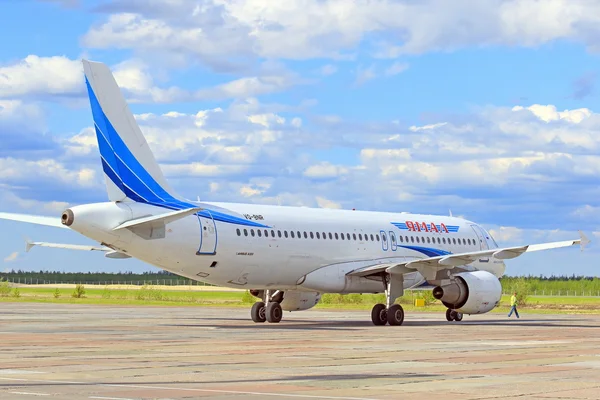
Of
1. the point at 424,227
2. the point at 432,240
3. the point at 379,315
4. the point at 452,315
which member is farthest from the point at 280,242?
the point at 452,315

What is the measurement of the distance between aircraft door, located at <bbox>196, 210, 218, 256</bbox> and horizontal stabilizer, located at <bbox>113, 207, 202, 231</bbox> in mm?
1449

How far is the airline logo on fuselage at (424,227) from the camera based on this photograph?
4128 cm

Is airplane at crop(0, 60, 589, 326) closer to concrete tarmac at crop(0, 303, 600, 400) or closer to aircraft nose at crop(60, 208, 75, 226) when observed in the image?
aircraft nose at crop(60, 208, 75, 226)

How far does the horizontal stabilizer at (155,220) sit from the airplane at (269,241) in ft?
0.13

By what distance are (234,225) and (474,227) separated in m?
16.0

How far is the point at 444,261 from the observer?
37125 mm

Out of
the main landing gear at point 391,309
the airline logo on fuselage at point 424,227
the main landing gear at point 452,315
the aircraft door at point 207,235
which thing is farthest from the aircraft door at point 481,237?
the aircraft door at point 207,235

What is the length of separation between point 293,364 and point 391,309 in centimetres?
1815

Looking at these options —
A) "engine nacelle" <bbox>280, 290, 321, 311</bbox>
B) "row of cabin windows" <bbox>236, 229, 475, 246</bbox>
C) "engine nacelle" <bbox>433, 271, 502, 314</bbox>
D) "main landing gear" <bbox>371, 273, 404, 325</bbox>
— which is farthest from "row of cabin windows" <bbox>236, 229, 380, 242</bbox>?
"engine nacelle" <bbox>433, 271, 502, 314</bbox>

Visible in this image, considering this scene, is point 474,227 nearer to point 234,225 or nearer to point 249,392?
point 234,225

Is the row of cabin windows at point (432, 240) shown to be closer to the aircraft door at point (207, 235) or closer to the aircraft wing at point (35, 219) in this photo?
the aircraft door at point (207, 235)

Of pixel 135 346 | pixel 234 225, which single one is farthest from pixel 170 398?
pixel 234 225

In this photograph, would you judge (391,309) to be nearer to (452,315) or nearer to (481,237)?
(452,315)

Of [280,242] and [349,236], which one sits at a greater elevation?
[349,236]
